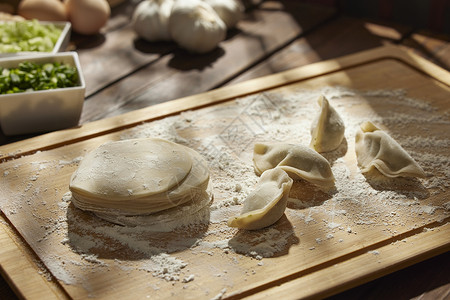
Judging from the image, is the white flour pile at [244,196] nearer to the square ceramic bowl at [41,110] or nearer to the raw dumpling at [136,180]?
the raw dumpling at [136,180]

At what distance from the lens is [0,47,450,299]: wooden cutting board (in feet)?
3.89

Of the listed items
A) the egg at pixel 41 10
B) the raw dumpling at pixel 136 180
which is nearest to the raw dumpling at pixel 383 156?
the raw dumpling at pixel 136 180

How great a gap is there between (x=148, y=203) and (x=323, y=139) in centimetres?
55

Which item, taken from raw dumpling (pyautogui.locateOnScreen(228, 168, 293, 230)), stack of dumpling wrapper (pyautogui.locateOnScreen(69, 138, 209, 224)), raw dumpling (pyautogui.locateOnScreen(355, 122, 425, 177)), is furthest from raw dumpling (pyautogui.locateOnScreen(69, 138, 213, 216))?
raw dumpling (pyautogui.locateOnScreen(355, 122, 425, 177))

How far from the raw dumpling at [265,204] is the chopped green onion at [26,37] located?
106cm

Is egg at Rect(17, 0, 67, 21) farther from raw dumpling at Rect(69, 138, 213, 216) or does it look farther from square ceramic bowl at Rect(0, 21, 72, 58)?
raw dumpling at Rect(69, 138, 213, 216)

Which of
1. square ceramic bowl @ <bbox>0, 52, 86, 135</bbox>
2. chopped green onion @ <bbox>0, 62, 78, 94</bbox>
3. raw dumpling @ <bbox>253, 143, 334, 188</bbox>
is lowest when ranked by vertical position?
square ceramic bowl @ <bbox>0, 52, 86, 135</bbox>

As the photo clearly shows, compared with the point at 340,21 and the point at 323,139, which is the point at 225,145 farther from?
the point at 340,21

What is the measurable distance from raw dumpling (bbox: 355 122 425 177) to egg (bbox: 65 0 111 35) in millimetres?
1240

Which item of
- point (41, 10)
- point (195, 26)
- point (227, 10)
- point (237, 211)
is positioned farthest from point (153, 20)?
point (237, 211)

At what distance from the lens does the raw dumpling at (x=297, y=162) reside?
1.44m

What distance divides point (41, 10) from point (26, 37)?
0.82ft

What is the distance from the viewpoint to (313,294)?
3.76ft

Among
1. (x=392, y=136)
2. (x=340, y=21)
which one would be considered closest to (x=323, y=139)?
(x=392, y=136)
